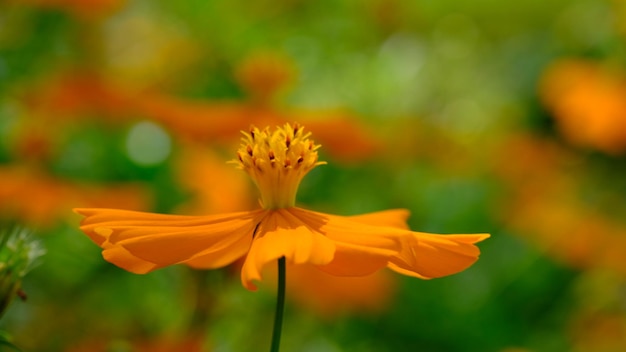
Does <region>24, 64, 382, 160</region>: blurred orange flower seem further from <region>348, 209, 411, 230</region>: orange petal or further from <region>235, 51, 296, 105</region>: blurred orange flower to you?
<region>348, 209, 411, 230</region>: orange petal

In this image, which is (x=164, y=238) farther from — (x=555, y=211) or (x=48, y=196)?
(x=555, y=211)

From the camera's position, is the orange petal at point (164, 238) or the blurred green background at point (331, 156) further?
the blurred green background at point (331, 156)

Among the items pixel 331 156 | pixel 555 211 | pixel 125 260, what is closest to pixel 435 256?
pixel 125 260

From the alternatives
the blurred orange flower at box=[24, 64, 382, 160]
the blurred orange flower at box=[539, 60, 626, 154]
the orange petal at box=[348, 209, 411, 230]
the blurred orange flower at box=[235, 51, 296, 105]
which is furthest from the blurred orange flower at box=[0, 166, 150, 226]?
the blurred orange flower at box=[539, 60, 626, 154]

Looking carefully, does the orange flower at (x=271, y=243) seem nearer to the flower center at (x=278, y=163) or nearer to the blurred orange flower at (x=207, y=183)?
the flower center at (x=278, y=163)

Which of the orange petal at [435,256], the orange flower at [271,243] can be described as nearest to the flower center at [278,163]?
the orange flower at [271,243]

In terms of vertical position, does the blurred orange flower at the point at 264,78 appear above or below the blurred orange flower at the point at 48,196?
above
